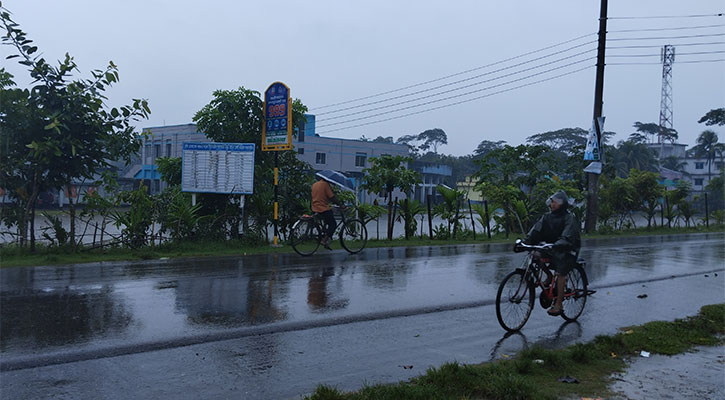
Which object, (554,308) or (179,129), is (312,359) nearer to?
(554,308)

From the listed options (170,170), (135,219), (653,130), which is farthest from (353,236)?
(653,130)

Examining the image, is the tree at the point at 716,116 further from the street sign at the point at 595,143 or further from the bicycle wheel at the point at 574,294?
the bicycle wheel at the point at 574,294

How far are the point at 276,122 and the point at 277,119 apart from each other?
8 cm

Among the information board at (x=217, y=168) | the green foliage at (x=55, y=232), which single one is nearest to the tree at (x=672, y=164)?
the information board at (x=217, y=168)

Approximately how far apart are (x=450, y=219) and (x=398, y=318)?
12491 mm

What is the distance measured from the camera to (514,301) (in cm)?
700

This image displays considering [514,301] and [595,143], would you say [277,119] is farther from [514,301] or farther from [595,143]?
[595,143]

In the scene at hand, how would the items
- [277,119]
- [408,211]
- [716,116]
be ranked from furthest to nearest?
[716,116] < [408,211] < [277,119]

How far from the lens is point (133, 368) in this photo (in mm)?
5121

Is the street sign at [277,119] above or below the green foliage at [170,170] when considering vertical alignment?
above

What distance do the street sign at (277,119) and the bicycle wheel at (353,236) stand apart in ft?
8.51

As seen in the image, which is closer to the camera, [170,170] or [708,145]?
[170,170]

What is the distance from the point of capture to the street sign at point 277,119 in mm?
15086

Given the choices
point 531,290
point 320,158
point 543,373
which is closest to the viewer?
point 543,373
